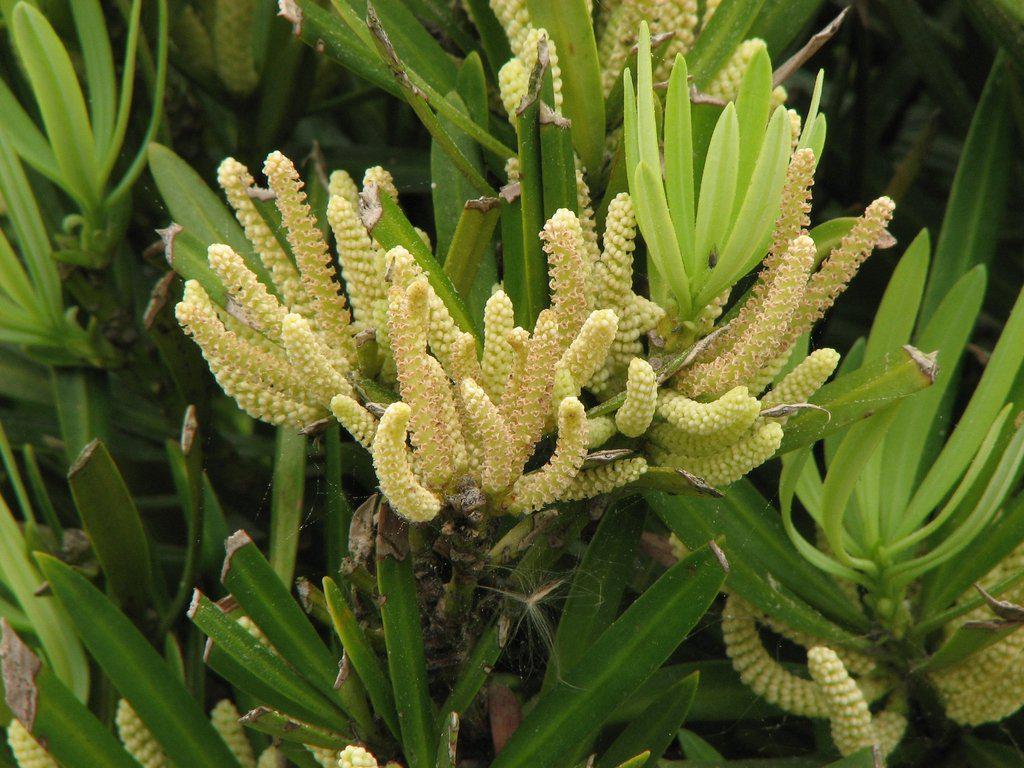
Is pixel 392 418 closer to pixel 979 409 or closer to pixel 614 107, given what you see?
pixel 614 107

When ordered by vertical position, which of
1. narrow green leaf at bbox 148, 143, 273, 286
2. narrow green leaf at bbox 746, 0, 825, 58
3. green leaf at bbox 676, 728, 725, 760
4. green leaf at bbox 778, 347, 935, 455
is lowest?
green leaf at bbox 676, 728, 725, 760

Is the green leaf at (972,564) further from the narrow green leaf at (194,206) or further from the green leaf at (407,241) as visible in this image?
the narrow green leaf at (194,206)

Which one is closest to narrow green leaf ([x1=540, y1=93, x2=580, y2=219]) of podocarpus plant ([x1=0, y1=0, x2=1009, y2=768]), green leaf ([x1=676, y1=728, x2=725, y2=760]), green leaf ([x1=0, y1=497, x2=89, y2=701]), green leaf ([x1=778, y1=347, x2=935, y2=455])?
podocarpus plant ([x1=0, y1=0, x2=1009, y2=768])

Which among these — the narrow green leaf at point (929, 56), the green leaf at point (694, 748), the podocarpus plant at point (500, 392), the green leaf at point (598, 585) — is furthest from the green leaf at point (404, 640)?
the narrow green leaf at point (929, 56)

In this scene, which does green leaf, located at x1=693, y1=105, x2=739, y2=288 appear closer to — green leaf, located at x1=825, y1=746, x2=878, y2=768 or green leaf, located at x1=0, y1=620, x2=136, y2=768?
green leaf, located at x1=825, y1=746, x2=878, y2=768

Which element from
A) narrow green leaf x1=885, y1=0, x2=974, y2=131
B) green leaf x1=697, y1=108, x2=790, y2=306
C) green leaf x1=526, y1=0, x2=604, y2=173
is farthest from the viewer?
narrow green leaf x1=885, y1=0, x2=974, y2=131

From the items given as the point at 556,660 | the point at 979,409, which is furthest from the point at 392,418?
the point at 979,409
